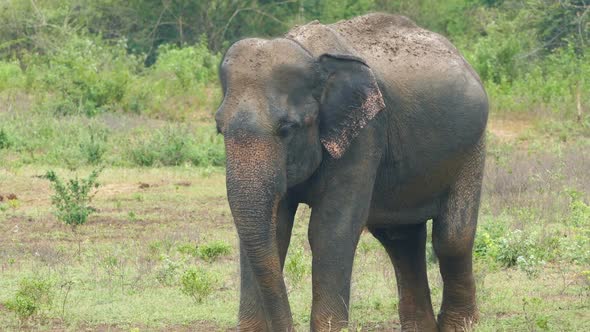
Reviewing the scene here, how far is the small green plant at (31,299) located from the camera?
7.56 metres

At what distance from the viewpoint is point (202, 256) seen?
10.2 meters

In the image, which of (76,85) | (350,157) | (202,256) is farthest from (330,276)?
(76,85)

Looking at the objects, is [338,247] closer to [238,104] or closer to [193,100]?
[238,104]

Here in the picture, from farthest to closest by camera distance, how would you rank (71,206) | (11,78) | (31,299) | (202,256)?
(11,78)
(71,206)
(202,256)
(31,299)

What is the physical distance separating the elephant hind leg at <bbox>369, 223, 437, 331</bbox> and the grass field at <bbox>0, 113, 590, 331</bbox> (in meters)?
0.28

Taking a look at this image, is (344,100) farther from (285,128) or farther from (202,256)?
(202,256)

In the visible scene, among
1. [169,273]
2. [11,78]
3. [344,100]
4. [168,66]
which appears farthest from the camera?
[168,66]

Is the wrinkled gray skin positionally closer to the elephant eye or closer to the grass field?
the elephant eye

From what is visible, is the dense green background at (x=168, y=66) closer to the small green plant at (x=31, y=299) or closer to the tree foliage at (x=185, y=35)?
the tree foliage at (x=185, y=35)

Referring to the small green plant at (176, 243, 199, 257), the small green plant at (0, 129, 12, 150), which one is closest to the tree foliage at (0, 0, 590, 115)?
the small green plant at (0, 129, 12, 150)

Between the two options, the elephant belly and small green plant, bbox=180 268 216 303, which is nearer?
the elephant belly

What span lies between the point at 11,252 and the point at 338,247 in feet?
16.3

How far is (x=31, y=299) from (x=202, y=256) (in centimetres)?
268

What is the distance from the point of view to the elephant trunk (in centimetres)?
590
